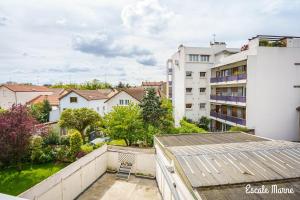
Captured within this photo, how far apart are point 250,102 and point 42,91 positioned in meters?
56.3

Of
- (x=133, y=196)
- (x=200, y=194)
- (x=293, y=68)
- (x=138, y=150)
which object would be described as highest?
(x=293, y=68)

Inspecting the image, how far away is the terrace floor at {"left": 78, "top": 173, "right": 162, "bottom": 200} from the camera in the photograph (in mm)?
14911

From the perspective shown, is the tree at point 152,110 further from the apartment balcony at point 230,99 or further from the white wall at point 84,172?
the apartment balcony at point 230,99

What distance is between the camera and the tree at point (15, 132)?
51.4 feet

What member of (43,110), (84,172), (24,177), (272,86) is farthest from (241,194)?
(43,110)

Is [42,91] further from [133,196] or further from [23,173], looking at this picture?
[133,196]

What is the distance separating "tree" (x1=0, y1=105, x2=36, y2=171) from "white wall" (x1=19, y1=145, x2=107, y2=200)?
4835mm

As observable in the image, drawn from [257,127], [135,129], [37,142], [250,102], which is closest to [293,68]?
[250,102]

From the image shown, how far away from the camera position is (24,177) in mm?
16734

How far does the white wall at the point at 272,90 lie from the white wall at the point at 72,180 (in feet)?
56.1

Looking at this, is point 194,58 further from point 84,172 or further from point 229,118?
point 84,172

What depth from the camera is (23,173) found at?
1748 cm

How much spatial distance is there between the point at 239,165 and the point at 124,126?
15.2 meters

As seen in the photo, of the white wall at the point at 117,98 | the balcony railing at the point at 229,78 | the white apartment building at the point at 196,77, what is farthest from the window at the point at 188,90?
the white wall at the point at 117,98
